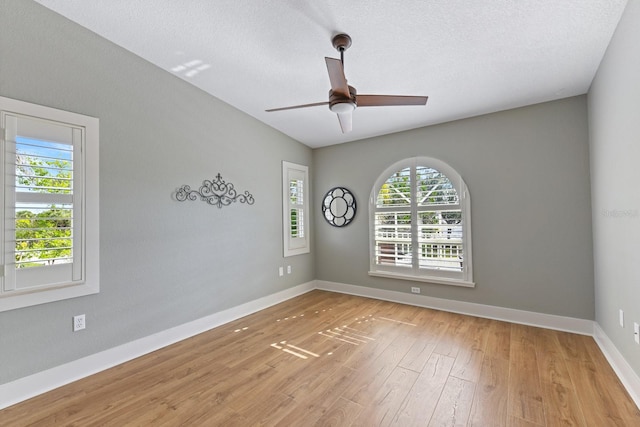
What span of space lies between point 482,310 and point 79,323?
433 cm

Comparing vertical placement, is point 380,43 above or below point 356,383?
above

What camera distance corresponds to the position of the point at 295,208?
4777mm

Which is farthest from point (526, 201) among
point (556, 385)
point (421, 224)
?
point (556, 385)

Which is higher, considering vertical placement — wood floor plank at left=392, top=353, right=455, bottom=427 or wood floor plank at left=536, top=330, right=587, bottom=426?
wood floor plank at left=536, top=330, right=587, bottom=426

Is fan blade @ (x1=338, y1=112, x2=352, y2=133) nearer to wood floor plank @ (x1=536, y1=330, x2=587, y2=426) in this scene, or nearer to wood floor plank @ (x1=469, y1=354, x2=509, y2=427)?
wood floor plank @ (x1=469, y1=354, x2=509, y2=427)

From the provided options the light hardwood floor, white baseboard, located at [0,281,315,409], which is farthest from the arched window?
Result: white baseboard, located at [0,281,315,409]

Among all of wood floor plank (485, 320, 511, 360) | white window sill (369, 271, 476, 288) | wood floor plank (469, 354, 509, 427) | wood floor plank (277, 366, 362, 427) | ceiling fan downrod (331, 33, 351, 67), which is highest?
ceiling fan downrod (331, 33, 351, 67)

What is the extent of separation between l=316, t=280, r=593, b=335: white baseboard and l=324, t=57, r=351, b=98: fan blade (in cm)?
311

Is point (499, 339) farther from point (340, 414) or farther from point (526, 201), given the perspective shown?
point (340, 414)

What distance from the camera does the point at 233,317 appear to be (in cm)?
364

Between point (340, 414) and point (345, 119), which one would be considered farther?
point (345, 119)

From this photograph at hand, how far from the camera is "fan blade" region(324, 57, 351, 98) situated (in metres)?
1.89

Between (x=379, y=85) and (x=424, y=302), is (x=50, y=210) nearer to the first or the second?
(x=379, y=85)

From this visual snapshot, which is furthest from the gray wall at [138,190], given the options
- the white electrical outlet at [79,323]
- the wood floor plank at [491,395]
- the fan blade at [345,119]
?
the wood floor plank at [491,395]
